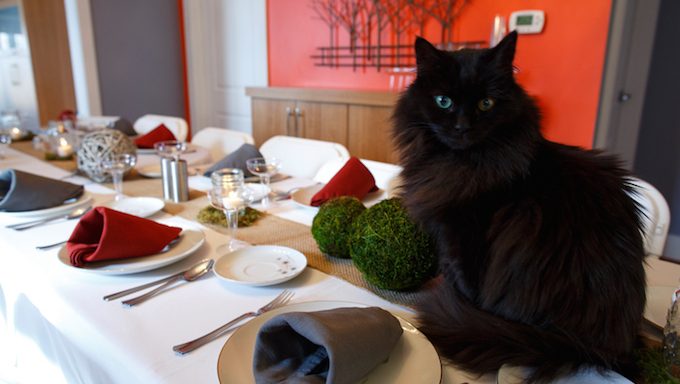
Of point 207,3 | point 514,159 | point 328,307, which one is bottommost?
point 328,307

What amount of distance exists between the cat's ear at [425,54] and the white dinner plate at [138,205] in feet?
2.75

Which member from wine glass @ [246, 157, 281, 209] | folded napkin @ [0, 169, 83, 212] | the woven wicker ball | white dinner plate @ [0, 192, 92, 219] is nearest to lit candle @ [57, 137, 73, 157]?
the woven wicker ball

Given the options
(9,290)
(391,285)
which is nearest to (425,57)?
(391,285)

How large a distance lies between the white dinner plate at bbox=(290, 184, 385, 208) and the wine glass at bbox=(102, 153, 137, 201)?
1.68 ft

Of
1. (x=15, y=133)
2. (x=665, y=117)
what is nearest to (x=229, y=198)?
(x=15, y=133)

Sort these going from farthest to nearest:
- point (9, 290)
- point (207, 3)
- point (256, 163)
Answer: point (207, 3) → point (256, 163) → point (9, 290)

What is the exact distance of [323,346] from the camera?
49 centimetres

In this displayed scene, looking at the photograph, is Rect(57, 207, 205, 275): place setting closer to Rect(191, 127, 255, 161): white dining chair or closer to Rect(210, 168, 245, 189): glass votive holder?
Rect(210, 168, 245, 189): glass votive holder

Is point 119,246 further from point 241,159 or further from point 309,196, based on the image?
point 241,159

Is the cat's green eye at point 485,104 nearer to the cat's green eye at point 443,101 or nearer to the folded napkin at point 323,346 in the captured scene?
the cat's green eye at point 443,101

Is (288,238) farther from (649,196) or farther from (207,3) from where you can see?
(207,3)

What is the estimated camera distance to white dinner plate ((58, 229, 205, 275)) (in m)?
0.80

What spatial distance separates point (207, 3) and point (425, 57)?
4272mm

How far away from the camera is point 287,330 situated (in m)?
0.53
